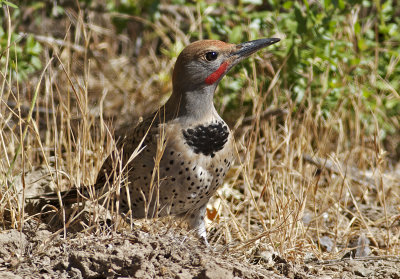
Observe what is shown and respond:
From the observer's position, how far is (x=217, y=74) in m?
3.74

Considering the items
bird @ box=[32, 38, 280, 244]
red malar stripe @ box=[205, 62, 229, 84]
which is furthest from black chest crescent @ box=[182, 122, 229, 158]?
red malar stripe @ box=[205, 62, 229, 84]

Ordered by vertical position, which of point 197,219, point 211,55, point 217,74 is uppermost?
point 211,55

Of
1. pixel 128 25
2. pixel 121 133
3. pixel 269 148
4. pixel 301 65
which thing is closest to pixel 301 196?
pixel 269 148

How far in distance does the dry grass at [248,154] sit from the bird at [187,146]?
0.25 metres

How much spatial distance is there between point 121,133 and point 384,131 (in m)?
2.42

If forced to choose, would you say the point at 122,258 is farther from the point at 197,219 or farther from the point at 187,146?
the point at 197,219

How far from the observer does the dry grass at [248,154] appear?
363 centimetres

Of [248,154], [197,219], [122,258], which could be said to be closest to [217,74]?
[248,154]

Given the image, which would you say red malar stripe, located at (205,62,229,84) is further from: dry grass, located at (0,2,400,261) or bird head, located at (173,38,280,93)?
dry grass, located at (0,2,400,261)

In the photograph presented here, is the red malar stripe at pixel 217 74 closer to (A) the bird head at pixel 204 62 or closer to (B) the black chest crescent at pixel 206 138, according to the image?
(A) the bird head at pixel 204 62

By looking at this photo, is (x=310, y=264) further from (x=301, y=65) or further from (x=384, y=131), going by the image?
(x=384, y=131)

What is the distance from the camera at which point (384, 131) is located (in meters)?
5.49

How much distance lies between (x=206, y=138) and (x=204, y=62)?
487 millimetres

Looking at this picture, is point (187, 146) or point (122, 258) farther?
point (187, 146)
